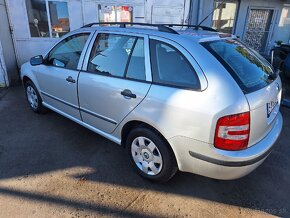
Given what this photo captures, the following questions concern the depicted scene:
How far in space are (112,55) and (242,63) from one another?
1440 millimetres

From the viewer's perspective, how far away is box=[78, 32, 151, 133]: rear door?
2.53m

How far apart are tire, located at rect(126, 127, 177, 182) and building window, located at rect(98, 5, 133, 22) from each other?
535 centimetres

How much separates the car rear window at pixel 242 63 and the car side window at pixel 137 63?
0.64 metres

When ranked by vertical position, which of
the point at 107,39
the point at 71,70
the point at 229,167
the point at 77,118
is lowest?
the point at 77,118

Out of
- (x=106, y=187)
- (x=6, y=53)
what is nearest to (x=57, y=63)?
(x=106, y=187)

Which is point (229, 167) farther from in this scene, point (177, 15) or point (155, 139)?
point (177, 15)

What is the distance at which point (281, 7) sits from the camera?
32.7 ft

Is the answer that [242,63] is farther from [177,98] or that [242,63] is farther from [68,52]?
[68,52]

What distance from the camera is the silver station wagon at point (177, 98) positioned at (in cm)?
206

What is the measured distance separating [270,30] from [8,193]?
35.7 ft

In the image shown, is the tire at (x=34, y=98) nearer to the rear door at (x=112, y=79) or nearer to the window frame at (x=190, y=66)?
the rear door at (x=112, y=79)

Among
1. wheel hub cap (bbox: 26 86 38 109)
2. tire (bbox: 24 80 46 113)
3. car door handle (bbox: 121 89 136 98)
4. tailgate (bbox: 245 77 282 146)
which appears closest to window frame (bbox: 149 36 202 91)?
car door handle (bbox: 121 89 136 98)

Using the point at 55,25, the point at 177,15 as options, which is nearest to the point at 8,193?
the point at 55,25

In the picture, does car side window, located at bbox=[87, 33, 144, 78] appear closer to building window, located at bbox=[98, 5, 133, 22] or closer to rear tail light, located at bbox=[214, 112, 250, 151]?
rear tail light, located at bbox=[214, 112, 250, 151]
